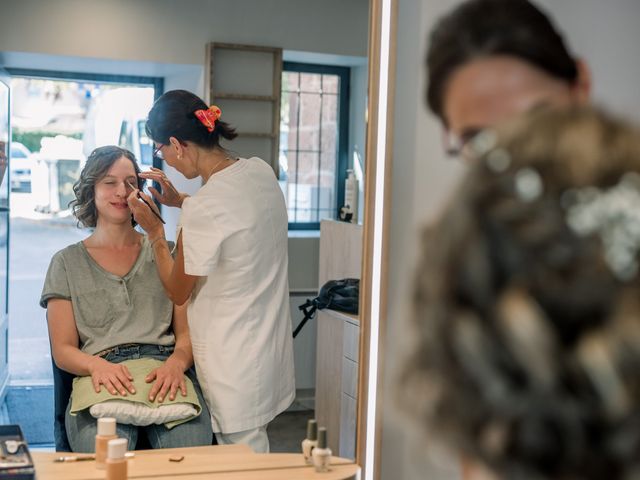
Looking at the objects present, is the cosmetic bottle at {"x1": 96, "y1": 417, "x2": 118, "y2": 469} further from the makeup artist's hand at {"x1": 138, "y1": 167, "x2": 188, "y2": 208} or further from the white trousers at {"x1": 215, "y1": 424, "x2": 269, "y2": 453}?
the makeup artist's hand at {"x1": 138, "y1": 167, "x2": 188, "y2": 208}

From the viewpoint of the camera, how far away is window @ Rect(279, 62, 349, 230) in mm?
1893

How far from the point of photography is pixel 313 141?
1.91m

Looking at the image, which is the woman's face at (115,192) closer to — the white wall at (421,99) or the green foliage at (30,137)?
the green foliage at (30,137)

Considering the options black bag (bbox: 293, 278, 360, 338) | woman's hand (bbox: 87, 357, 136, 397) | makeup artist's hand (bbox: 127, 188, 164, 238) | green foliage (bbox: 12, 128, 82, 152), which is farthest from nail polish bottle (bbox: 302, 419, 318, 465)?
green foliage (bbox: 12, 128, 82, 152)

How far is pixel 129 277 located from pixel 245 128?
1.38ft

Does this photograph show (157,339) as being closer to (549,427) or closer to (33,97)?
(33,97)

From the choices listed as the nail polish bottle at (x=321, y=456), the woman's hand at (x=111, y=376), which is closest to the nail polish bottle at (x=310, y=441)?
the nail polish bottle at (x=321, y=456)

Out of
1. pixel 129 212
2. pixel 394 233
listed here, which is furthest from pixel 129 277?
pixel 394 233

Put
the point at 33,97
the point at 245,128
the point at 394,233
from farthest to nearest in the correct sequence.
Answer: the point at 394,233, the point at 245,128, the point at 33,97

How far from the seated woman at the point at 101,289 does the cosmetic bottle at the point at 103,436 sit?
1.4 inches

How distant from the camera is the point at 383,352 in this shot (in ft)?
6.93

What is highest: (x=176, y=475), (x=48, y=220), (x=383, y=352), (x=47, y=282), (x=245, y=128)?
(x=245, y=128)

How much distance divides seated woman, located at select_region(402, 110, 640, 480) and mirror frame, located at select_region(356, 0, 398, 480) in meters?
1.57

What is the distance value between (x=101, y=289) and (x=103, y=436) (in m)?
0.30
